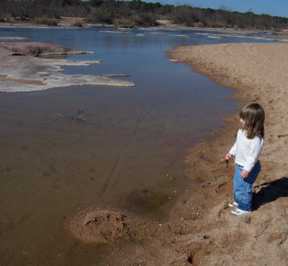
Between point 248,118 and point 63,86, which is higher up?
point 248,118

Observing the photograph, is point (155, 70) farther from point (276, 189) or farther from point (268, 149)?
point (276, 189)

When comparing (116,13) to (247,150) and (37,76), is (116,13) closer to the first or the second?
(37,76)

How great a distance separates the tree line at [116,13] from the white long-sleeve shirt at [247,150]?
169ft

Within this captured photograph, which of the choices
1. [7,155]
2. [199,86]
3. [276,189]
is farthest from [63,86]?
[276,189]

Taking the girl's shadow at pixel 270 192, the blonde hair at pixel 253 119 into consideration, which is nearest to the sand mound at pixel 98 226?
the girl's shadow at pixel 270 192

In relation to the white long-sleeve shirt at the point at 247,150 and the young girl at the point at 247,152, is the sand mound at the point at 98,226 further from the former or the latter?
the white long-sleeve shirt at the point at 247,150

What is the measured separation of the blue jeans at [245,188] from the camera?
16.2 feet

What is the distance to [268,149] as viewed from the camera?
7359 mm

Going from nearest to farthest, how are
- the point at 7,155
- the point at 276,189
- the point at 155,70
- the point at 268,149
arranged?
1. the point at 276,189
2. the point at 7,155
3. the point at 268,149
4. the point at 155,70

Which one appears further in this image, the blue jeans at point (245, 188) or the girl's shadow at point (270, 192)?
the girl's shadow at point (270, 192)

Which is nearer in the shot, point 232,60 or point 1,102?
point 1,102

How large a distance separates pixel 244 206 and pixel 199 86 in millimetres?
9790

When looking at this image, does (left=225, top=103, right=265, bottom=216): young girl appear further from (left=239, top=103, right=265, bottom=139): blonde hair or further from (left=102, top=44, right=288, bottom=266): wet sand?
(left=102, top=44, right=288, bottom=266): wet sand

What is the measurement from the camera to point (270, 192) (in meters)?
5.58
